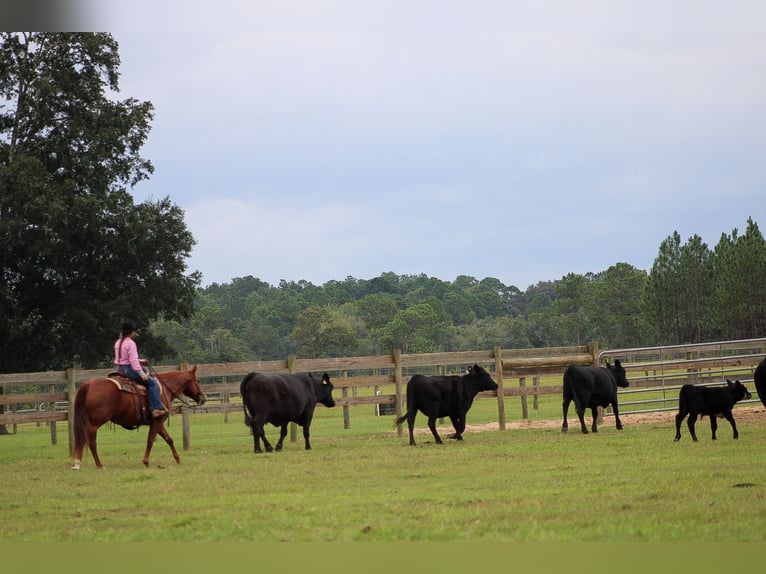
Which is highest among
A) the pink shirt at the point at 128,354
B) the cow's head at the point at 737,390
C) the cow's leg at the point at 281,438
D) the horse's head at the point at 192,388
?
the pink shirt at the point at 128,354

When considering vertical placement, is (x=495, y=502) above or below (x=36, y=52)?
below

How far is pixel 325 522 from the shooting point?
7.86 meters

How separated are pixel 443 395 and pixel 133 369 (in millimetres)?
5262

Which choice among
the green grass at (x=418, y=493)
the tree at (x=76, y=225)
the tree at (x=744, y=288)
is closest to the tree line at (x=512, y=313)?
the tree at (x=744, y=288)

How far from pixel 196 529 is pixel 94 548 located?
106 cm

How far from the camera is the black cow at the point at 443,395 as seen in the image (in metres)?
16.5

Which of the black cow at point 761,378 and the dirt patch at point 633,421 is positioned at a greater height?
the black cow at point 761,378

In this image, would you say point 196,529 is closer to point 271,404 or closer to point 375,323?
point 271,404

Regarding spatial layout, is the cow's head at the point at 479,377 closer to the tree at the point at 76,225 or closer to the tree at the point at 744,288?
the tree at the point at 76,225

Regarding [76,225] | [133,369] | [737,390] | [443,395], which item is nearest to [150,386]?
[133,369]

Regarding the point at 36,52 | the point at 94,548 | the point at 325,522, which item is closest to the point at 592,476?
the point at 325,522

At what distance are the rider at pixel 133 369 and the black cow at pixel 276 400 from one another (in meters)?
2.22

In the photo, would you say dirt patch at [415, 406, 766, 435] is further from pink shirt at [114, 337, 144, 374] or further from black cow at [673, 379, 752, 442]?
pink shirt at [114, 337, 144, 374]

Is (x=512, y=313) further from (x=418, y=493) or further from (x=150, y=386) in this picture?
(x=418, y=493)
